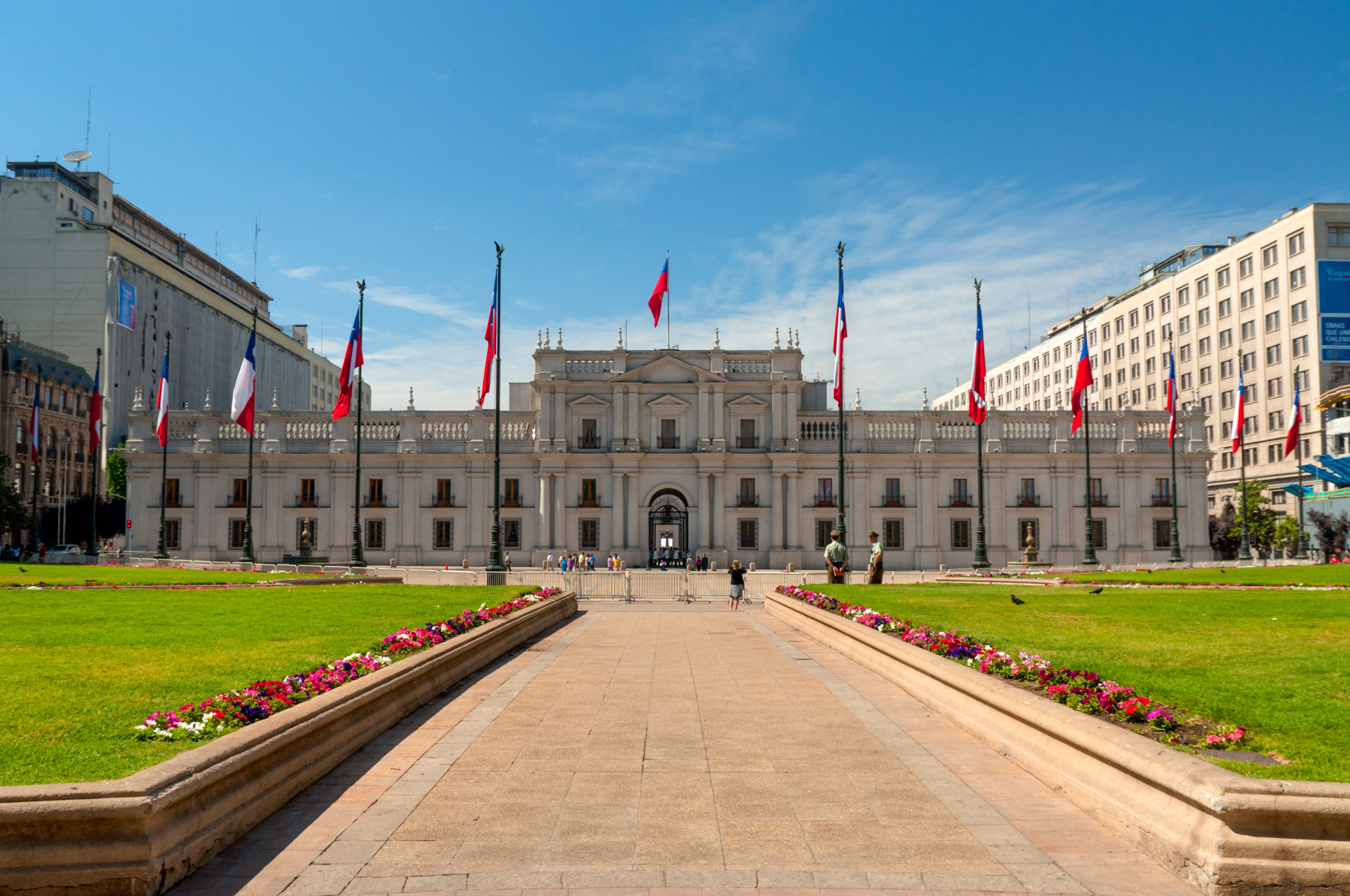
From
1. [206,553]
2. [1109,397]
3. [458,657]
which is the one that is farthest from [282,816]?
[1109,397]

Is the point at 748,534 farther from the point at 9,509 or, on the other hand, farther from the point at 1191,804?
the point at 1191,804

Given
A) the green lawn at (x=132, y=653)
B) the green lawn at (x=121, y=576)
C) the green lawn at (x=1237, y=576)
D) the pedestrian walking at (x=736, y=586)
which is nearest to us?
the green lawn at (x=132, y=653)

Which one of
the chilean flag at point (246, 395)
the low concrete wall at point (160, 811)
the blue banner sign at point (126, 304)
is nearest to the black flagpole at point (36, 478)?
the blue banner sign at point (126, 304)

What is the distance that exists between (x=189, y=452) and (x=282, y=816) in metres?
58.0

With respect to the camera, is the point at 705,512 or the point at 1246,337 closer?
the point at 705,512

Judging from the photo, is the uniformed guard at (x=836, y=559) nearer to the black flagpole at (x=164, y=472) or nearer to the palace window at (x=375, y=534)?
the black flagpole at (x=164, y=472)

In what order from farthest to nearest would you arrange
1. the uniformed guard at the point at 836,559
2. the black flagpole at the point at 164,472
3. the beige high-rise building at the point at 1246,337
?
the beige high-rise building at the point at 1246,337, the black flagpole at the point at 164,472, the uniformed guard at the point at 836,559

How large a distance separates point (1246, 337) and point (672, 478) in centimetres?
5191

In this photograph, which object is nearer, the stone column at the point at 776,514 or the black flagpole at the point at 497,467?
the black flagpole at the point at 497,467

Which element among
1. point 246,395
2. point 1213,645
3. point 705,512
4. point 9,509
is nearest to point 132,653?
point 1213,645

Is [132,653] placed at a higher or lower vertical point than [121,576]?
higher

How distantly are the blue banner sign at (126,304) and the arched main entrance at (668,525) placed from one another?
152 ft

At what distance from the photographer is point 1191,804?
573 cm

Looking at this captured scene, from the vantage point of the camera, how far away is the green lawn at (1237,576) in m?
27.6
